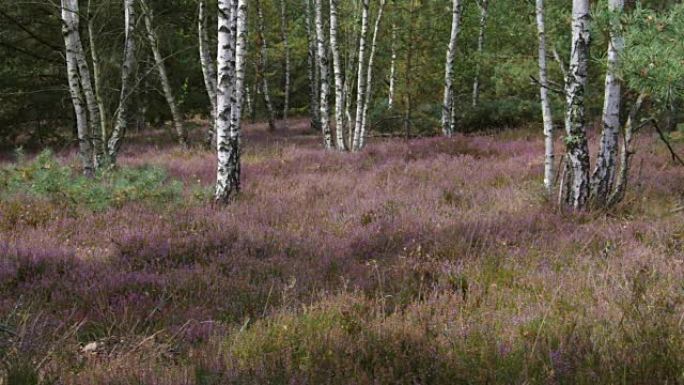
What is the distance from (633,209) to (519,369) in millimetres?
5553

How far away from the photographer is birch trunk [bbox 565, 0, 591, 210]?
7.53m

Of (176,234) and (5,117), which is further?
(5,117)

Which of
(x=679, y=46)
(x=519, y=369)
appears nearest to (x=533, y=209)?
(x=679, y=46)

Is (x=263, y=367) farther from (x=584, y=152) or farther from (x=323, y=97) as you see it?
(x=323, y=97)

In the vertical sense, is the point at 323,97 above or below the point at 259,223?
above

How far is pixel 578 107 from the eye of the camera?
25.4 feet

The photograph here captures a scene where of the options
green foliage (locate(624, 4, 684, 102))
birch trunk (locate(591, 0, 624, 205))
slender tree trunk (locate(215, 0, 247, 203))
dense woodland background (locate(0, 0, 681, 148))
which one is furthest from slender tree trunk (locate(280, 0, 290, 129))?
green foliage (locate(624, 4, 684, 102))

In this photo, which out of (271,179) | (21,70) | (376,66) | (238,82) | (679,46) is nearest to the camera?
(679,46)

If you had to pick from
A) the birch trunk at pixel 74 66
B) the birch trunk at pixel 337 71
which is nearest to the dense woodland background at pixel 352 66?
the birch trunk at pixel 337 71

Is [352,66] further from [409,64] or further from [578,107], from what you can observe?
[578,107]

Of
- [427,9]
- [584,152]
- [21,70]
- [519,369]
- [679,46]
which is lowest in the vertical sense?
[519,369]

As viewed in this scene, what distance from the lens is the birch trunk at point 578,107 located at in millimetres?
7531

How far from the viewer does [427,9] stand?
1800 cm

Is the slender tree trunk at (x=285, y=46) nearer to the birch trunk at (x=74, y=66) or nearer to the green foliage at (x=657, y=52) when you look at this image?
the birch trunk at (x=74, y=66)
